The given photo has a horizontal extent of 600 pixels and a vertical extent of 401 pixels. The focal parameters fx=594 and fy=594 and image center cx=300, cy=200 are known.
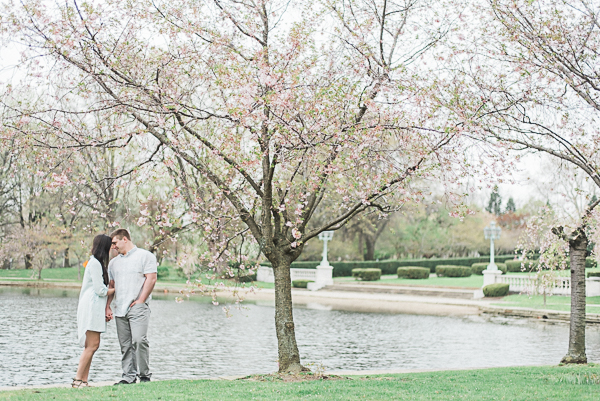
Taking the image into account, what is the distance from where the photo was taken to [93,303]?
6426mm

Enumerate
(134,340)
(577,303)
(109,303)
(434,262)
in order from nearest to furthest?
(134,340)
(109,303)
(577,303)
(434,262)

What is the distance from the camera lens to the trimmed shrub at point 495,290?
96.3ft

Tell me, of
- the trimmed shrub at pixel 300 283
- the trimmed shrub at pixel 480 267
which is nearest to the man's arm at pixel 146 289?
the trimmed shrub at pixel 300 283

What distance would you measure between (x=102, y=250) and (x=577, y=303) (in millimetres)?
8292

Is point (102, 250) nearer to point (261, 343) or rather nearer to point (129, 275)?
point (129, 275)

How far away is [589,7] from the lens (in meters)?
8.52

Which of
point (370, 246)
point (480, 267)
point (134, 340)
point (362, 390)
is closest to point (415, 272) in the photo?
point (480, 267)

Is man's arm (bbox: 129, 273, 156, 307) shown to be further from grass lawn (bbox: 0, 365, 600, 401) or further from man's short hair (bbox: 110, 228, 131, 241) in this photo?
grass lawn (bbox: 0, 365, 600, 401)

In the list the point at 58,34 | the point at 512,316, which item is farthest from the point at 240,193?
the point at 512,316

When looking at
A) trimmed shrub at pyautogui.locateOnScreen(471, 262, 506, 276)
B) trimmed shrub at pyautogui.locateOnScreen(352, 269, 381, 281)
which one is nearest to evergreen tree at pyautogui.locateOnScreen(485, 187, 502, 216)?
trimmed shrub at pyautogui.locateOnScreen(471, 262, 506, 276)

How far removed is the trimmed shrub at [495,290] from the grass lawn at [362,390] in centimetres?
2197

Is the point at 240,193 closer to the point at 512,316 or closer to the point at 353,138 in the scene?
the point at 353,138

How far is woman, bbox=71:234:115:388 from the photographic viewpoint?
6379mm

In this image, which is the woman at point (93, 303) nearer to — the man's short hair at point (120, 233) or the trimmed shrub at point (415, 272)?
the man's short hair at point (120, 233)
